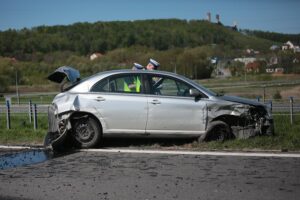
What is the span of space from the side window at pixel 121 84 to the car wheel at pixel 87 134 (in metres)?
0.75

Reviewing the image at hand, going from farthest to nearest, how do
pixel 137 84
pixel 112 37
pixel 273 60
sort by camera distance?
pixel 112 37
pixel 273 60
pixel 137 84

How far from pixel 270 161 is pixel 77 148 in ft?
12.2

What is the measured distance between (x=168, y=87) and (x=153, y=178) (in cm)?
291

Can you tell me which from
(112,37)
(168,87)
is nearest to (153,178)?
(168,87)

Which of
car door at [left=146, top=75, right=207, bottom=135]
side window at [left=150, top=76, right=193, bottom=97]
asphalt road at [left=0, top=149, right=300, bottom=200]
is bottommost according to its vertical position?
asphalt road at [left=0, top=149, right=300, bottom=200]

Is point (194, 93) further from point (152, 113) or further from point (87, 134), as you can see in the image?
point (87, 134)

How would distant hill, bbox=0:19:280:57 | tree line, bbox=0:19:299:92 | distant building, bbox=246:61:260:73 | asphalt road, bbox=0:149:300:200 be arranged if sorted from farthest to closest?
distant hill, bbox=0:19:280:57, distant building, bbox=246:61:260:73, tree line, bbox=0:19:299:92, asphalt road, bbox=0:149:300:200

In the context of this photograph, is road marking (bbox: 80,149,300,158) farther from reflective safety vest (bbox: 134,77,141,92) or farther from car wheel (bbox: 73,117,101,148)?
reflective safety vest (bbox: 134,77,141,92)

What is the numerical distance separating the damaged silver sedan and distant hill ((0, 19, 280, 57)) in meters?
58.2

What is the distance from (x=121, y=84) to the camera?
8.98 metres

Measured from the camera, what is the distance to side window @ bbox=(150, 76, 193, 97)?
8.82m

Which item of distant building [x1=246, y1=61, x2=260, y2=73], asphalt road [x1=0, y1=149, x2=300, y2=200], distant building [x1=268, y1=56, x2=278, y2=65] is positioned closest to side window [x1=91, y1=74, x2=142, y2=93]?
asphalt road [x1=0, y1=149, x2=300, y2=200]

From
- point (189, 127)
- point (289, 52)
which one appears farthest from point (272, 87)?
point (189, 127)

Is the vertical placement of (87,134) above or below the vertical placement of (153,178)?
above
